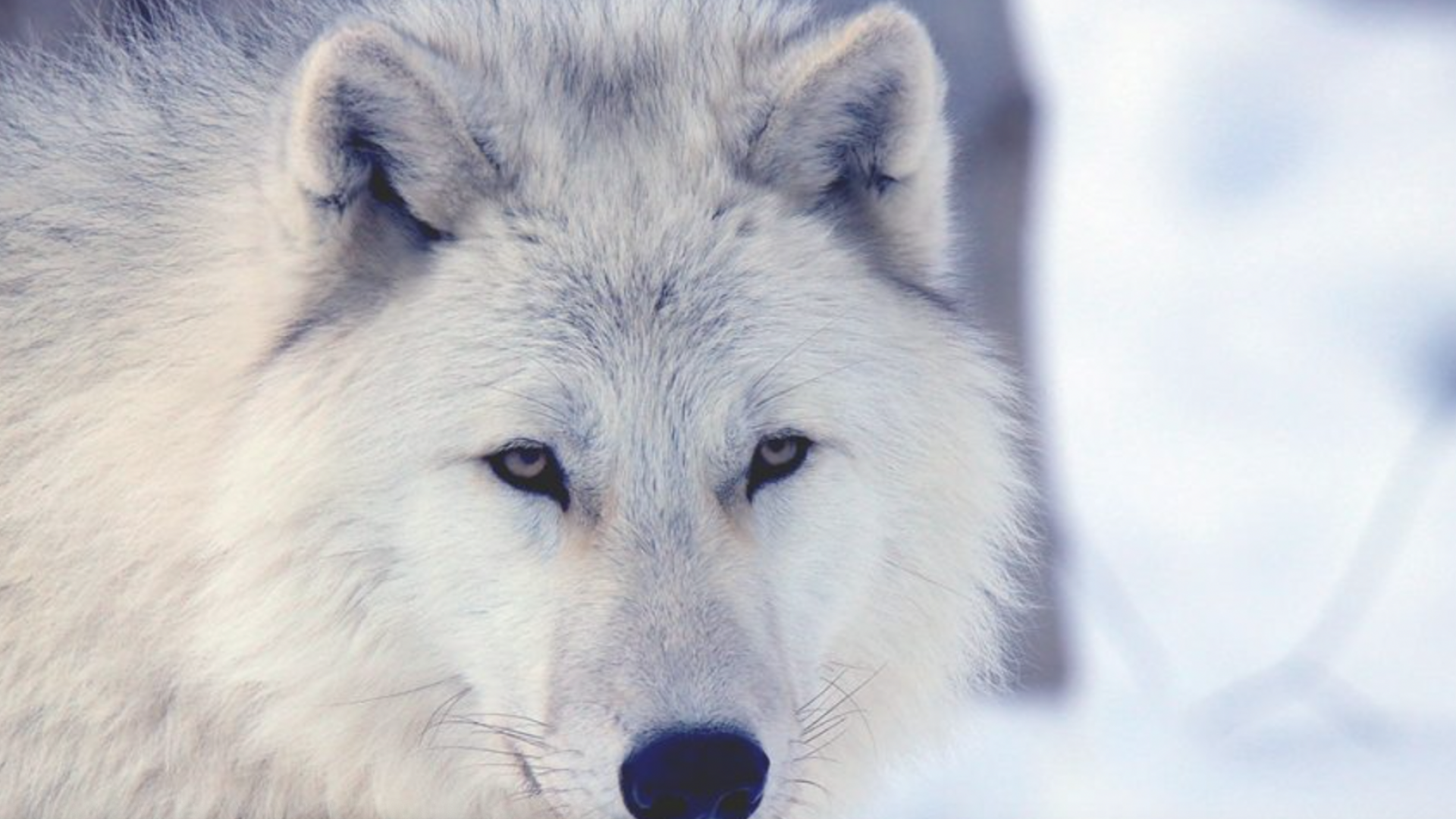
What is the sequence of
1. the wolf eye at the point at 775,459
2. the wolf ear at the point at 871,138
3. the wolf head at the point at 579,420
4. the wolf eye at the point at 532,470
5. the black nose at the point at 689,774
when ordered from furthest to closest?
the wolf ear at the point at 871,138 < the wolf eye at the point at 775,459 < the wolf eye at the point at 532,470 < the wolf head at the point at 579,420 < the black nose at the point at 689,774

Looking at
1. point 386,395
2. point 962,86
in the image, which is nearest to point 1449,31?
point 962,86

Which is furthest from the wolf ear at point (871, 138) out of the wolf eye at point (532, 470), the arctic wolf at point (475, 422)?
the wolf eye at point (532, 470)

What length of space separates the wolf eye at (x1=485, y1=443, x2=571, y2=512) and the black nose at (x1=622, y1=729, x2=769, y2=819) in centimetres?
58

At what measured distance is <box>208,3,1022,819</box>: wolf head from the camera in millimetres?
3545

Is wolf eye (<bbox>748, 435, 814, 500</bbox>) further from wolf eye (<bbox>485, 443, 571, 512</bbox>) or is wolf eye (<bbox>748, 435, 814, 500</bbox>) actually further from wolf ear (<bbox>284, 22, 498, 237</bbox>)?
wolf ear (<bbox>284, 22, 498, 237</bbox>)

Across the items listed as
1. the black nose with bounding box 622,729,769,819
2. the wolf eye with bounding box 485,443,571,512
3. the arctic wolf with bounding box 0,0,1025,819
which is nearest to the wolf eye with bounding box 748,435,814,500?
the arctic wolf with bounding box 0,0,1025,819

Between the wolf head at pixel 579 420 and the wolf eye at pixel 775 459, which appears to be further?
the wolf eye at pixel 775 459

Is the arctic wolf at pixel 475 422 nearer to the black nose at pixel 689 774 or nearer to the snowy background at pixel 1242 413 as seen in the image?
the black nose at pixel 689 774

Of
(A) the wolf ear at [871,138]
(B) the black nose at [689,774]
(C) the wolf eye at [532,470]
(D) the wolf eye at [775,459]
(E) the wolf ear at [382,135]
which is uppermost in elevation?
(A) the wolf ear at [871,138]

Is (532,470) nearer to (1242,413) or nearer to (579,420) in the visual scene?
(579,420)

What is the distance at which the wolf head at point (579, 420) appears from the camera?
3.54m

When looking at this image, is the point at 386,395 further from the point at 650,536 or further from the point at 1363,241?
the point at 1363,241

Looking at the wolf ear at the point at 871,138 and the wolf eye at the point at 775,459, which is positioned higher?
the wolf ear at the point at 871,138

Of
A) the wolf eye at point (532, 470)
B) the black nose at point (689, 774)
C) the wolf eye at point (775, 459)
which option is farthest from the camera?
the wolf eye at point (775, 459)
